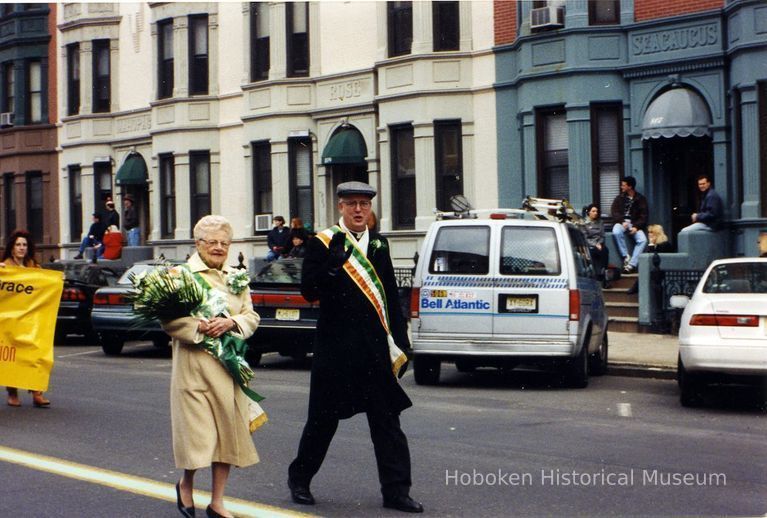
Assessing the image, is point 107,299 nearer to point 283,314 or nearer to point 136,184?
point 283,314

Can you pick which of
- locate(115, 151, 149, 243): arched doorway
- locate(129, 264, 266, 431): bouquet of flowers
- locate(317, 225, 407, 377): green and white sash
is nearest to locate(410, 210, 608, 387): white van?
locate(317, 225, 407, 377): green and white sash

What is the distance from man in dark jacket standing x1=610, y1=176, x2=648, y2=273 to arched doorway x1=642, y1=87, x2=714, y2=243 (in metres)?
0.88

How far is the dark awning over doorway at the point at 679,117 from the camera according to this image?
69.9 ft

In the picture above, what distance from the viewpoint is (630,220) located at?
21500 mm

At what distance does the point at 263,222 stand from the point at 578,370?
16736 mm

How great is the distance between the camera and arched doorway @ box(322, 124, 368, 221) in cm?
2723

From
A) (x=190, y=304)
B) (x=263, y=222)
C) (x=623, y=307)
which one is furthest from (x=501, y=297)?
(x=263, y=222)

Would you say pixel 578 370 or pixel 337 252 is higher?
pixel 337 252

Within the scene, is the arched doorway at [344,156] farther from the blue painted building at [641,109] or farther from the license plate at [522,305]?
the license plate at [522,305]

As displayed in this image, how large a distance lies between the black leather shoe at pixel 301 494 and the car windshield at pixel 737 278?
6170mm

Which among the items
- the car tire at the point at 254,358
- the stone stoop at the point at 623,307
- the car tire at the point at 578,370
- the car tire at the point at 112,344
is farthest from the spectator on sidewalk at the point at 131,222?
the car tire at the point at 578,370

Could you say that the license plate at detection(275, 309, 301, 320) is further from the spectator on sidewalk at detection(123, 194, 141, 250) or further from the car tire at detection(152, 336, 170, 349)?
the spectator on sidewalk at detection(123, 194, 141, 250)

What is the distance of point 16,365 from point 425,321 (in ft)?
15.2

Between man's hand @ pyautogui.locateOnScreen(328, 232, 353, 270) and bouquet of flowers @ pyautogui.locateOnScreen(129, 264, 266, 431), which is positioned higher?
man's hand @ pyautogui.locateOnScreen(328, 232, 353, 270)
